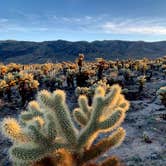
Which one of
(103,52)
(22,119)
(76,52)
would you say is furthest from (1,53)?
(22,119)

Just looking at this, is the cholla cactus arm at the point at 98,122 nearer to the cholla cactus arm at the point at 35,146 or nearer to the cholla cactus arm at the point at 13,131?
the cholla cactus arm at the point at 35,146

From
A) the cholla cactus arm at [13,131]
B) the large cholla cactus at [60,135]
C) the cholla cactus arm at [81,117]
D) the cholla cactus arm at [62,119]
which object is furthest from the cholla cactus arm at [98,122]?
the cholla cactus arm at [13,131]

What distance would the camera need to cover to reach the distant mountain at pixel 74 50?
11886cm

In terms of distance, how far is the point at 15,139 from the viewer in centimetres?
454

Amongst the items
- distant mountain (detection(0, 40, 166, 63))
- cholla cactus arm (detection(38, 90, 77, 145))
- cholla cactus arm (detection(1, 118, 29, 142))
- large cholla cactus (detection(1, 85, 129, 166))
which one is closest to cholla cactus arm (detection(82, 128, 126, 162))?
large cholla cactus (detection(1, 85, 129, 166))

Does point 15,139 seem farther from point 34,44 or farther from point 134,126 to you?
point 34,44

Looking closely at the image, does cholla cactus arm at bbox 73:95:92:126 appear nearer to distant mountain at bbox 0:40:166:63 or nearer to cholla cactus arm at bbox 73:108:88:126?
cholla cactus arm at bbox 73:108:88:126

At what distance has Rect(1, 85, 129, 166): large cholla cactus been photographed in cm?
431

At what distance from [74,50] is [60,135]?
12344 cm

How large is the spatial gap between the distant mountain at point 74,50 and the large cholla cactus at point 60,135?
351 feet

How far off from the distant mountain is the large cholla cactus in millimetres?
106923

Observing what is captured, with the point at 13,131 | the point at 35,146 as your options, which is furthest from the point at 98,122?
the point at 13,131

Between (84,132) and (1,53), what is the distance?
445 feet

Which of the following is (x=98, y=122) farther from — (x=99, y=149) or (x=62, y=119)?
(x=62, y=119)
